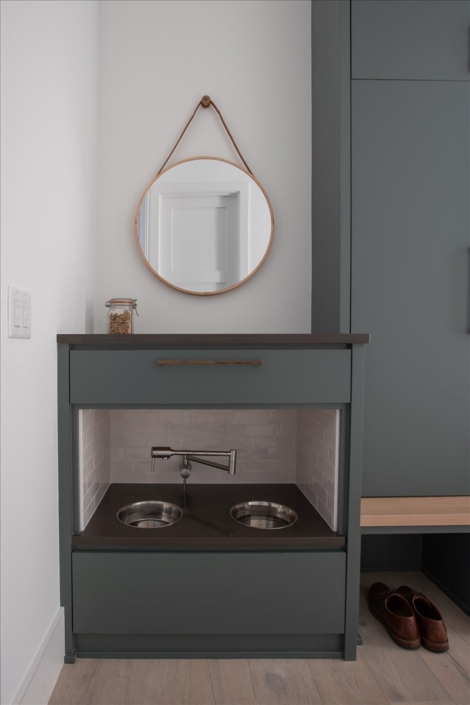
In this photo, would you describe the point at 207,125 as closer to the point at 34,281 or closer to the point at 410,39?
the point at 410,39

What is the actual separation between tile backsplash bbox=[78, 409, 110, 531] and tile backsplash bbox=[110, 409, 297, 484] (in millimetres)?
81

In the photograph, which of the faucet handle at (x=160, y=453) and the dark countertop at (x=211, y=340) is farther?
the faucet handle at (x=160, y=453)

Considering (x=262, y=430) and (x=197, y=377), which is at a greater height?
(x=197, y=377)

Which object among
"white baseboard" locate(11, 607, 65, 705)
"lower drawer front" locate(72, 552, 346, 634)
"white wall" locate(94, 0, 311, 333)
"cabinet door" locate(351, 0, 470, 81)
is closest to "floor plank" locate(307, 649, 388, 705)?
"lower drawer front" locate(72, 552, 346, 634)

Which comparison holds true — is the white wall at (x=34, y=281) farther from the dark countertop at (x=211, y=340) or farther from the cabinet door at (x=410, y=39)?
the cabinet door at (x=410, y=39)

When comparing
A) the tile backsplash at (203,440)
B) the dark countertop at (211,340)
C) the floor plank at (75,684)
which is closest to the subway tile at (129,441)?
the tile backsplash at (203,440)

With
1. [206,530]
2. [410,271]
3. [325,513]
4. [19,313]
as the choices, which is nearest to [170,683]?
[206,530]

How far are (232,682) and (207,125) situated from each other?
2.08 meters

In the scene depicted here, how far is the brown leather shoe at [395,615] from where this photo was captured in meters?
1.55

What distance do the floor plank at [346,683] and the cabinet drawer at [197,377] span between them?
84 cm

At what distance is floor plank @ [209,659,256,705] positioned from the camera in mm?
1307

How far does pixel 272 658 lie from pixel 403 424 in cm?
89

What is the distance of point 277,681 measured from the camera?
138 centimetres

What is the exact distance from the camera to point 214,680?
1.38 meters
